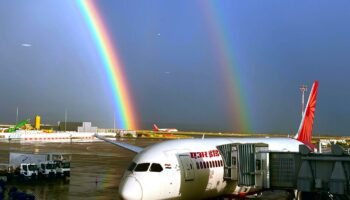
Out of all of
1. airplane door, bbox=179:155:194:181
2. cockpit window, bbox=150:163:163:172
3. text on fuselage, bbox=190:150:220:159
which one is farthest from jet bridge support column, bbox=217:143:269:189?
cockpit window, bbox=150:163:163:172

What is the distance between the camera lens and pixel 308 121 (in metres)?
40.9

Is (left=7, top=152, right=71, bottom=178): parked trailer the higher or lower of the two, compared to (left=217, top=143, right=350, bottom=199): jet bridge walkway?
lower

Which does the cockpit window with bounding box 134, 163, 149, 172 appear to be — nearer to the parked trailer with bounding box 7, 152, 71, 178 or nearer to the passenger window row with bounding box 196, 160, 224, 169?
the passenger window row with bounding box 196, 160, 224, 169

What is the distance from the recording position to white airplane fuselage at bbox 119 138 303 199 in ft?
→ 60.9

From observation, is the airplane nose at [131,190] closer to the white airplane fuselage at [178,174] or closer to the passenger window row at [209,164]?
the white airplane fuselage at [178,174]

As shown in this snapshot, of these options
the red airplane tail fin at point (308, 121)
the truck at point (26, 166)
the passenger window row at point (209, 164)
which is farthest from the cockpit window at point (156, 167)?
the red airplane tail fin at point (308, 121)

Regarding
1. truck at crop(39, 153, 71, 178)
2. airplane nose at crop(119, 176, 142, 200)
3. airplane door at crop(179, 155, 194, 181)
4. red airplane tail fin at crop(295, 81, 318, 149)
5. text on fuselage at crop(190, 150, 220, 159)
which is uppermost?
red airplane tail fin at crop(295, 81, 318, 149)

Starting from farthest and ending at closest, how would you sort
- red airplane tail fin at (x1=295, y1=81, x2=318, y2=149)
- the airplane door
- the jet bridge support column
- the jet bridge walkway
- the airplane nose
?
red airplane tail fin at (x1=295, y1=81, x2=318, y2=149) → the jet bridge support column → the airplane door → the jet bridge walkway → the airplane nose

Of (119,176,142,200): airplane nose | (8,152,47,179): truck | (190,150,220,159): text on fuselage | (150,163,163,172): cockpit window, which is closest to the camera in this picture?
(119,176,142,200): airplane nose

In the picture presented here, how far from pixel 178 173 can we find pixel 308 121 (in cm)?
2464

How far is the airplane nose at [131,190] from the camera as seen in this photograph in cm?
1781

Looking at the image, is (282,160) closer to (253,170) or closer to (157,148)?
(253,170)

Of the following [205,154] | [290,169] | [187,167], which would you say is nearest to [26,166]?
[205,154]

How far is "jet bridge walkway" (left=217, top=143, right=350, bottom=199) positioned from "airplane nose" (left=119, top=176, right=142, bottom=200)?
6575 mm
